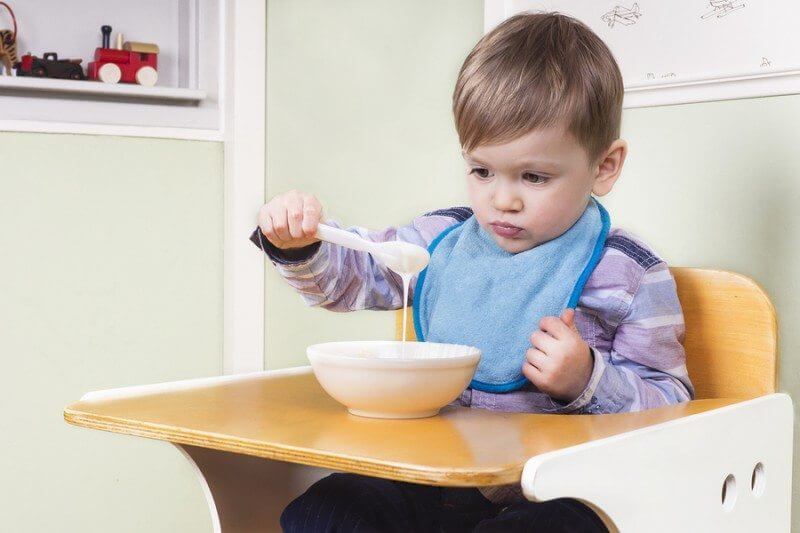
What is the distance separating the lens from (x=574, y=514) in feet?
2.81

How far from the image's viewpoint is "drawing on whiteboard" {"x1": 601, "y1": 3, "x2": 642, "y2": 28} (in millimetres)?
1318

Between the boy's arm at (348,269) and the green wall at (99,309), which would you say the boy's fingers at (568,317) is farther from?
the green wall at (99,309)

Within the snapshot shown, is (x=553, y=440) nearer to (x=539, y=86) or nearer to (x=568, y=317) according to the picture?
(x=568, y=317)

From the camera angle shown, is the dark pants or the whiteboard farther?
the whiteboard

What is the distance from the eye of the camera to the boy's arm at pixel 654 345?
1.01 meters

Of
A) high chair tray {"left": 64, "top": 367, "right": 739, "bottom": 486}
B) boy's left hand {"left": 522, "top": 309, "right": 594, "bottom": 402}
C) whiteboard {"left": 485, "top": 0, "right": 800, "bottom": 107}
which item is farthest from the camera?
whiteboard {"left": 485, "top": 0, "right": 800, "bottom": 107}

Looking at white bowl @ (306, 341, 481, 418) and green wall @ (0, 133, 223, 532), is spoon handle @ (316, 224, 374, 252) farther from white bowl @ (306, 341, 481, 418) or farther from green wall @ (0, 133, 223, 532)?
green wall @ (0, 133, 223, 532)

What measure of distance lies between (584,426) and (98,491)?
1.21m

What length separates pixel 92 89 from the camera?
1723 mm

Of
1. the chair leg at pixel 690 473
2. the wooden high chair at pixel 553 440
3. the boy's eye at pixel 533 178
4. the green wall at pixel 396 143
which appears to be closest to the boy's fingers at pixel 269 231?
→ the wooden high chair at pixel 553 440

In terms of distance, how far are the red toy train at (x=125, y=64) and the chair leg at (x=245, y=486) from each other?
3.20 feet

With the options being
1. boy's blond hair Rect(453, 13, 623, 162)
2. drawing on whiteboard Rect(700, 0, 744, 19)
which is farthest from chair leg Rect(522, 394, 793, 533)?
drawing on whiteboard Rect(700, 0, 744, 19)

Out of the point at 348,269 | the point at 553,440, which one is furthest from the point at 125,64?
the point at 553,440

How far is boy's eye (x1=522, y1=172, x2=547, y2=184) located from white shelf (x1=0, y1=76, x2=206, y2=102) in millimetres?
960
